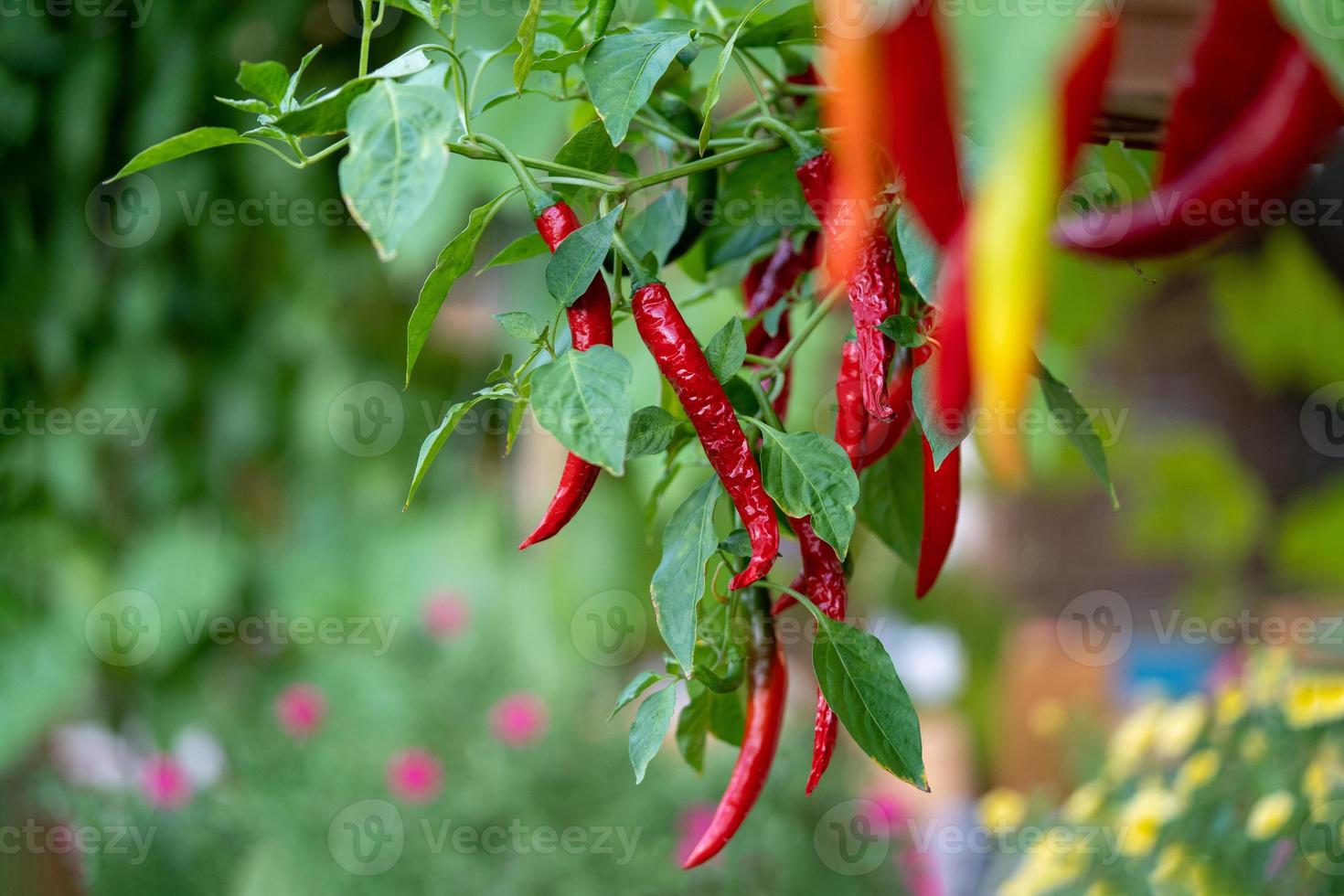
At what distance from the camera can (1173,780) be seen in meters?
0.79

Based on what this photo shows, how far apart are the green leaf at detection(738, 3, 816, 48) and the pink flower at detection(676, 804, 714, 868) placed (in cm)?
76

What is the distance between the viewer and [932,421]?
0.30m

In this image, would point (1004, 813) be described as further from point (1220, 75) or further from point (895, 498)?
point (1220, 75)

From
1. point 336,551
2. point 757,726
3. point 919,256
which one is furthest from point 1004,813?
point 336,551

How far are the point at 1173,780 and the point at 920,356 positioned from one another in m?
0.58

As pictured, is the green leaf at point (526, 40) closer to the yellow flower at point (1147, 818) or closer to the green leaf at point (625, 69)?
the green leaf at point (625, 69)

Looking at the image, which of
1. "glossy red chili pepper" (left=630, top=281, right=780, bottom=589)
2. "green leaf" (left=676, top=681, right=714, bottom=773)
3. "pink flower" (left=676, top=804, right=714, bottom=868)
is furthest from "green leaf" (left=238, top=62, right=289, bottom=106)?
"pink flower" (left=676, top=804, right=714, bottom=868)

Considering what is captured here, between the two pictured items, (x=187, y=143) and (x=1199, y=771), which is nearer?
(x=187, y=143)

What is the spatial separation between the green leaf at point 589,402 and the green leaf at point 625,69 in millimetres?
58

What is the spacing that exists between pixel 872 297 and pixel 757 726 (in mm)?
133

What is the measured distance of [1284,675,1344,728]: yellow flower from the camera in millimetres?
623

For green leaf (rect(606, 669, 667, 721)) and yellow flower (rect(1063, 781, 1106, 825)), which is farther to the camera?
yellow flower (rect(1063, 781, 1106, 825))

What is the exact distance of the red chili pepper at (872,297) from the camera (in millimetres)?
313

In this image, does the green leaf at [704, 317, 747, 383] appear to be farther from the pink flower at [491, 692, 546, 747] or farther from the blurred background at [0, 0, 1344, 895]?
the pink flower at [491, 692, 546, 747]
